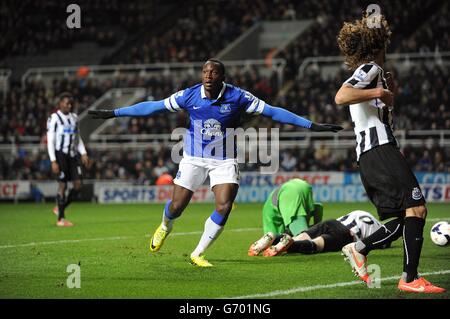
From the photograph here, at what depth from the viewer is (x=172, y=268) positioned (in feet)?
30.8

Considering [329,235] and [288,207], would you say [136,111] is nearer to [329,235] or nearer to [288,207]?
[288,207]

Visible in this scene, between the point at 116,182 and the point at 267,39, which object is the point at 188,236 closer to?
the point at 116,182

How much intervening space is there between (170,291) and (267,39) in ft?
95.9

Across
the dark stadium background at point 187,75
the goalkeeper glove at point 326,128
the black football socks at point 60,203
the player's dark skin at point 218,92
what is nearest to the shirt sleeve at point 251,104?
the player's dark skin at point 218,92

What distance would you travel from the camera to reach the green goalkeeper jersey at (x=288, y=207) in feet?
35.5

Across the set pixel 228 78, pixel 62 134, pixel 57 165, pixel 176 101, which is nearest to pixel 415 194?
pixel 176 101

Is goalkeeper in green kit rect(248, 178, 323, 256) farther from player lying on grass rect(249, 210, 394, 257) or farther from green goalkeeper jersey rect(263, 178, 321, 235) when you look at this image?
player lying on grass rect(249, 210, 394, 257)

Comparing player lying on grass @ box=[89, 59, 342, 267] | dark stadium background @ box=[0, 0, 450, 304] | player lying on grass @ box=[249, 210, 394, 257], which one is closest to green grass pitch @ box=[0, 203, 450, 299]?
player lying on grass @ box=[249, 210, 394, 257]

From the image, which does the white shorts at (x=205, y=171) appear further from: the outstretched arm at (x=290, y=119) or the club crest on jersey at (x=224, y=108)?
the outstretched arm at (x=290, y=119)

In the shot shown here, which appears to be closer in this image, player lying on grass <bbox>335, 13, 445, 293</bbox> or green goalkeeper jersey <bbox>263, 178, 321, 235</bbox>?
player lying on grass <bbox>335, 13, 445, 293</bbox>

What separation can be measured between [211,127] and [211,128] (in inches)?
0.5

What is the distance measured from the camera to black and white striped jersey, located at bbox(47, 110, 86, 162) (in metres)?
16.2

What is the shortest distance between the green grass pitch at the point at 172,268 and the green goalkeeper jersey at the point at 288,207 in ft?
1.87

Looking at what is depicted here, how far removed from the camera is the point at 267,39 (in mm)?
36031
